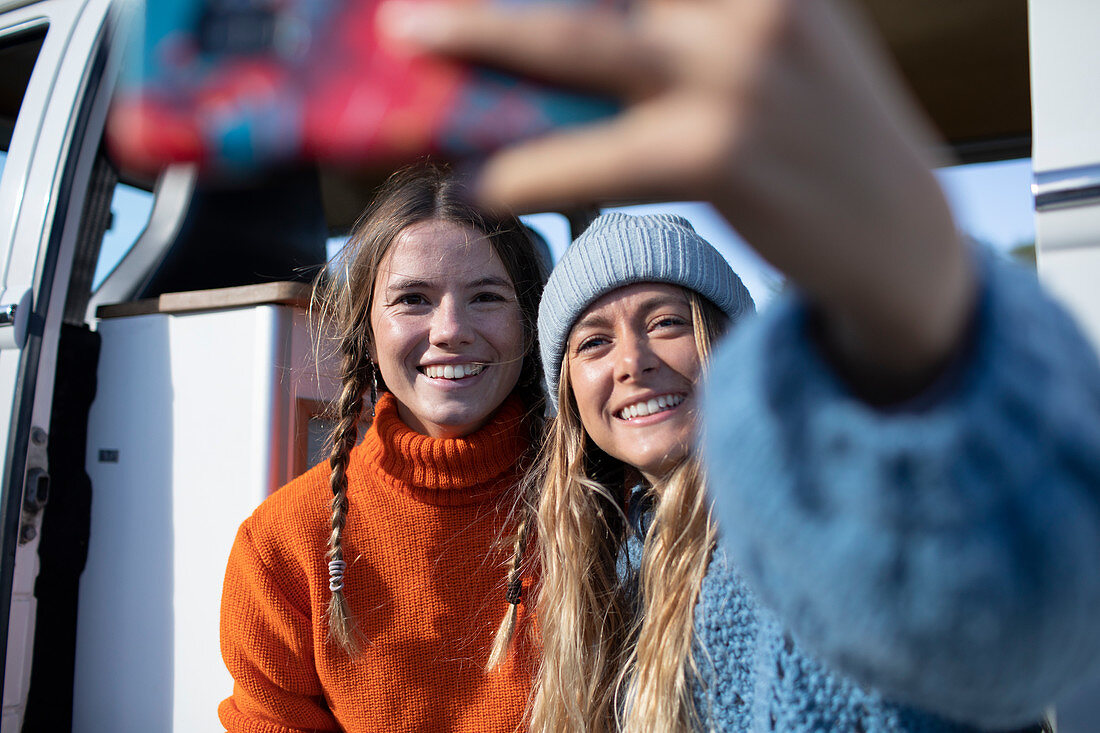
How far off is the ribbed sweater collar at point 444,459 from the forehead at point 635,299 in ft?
1.30

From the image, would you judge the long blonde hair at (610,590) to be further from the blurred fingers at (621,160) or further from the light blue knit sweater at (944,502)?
the blurred fingers at (621,160)

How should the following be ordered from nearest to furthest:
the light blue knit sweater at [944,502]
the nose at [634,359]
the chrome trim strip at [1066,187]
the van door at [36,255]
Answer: the light blue knit sweater at [944,502] → the chrome trim strip at [1066,187] → the nose at [634,359] → the van door at [36,255]

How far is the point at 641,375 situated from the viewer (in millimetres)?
1267

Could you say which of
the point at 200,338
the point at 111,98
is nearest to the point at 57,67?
the point at 111,98

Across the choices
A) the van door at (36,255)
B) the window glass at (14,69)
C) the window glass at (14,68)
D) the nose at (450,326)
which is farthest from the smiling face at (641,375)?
the window glass at (14,68)

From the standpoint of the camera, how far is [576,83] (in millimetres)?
328

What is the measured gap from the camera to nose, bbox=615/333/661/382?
1263 millimetres

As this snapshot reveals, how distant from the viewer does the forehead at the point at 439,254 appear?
155cm

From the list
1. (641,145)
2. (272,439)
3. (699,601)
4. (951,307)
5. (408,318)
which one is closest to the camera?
(641,145)

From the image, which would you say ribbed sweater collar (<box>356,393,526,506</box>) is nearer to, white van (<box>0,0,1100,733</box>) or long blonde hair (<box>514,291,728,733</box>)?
long blonde hair (<box>514,291,728,733</box>)

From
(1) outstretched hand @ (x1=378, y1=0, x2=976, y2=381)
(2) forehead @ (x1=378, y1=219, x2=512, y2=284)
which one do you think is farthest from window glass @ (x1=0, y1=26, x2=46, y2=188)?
(1) outstretched hand @ (x1=378, y1=0, x2=976, y2=381)

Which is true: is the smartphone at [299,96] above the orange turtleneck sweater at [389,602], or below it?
above

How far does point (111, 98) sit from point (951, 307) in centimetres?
202

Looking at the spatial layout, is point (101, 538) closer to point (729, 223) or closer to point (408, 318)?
point (408, 318)
